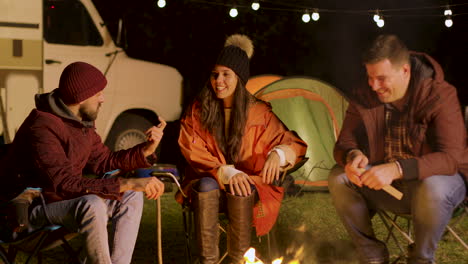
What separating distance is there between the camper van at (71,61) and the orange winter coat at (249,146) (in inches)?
149

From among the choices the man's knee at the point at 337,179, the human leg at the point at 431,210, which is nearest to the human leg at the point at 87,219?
the man's knee at the point at 337,179

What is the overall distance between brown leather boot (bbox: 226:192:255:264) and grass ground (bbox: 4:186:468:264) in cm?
57

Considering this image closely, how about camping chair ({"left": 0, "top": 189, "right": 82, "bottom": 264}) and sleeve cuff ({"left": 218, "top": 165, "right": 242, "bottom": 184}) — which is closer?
camping chair ({"left": 0, "top": 189, "right": 82, "bottom": 264})

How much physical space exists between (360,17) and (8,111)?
848 cm

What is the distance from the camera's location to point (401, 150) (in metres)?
3.83

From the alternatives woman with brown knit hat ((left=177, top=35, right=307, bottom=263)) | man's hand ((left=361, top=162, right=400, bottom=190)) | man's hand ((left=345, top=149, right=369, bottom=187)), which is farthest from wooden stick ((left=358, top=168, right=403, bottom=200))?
woman with brown knit hat ((left=177, top=35, right=307, bottom=263))

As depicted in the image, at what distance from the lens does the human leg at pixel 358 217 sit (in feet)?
12.2

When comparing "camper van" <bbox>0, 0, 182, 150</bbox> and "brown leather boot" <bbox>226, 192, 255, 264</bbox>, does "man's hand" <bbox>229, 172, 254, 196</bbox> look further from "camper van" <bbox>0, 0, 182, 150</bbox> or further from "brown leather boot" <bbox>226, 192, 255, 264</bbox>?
"camper van" <bbox>0, 0, 182, 150</bbox>

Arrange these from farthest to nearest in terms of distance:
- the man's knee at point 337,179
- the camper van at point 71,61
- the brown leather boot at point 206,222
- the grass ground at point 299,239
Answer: the camper van at point 71,61 < the grass ground at point 299,239 < the man's knee at point 337,179 < the brown leather boot at point 206,222

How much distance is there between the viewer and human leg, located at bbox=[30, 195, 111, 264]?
3238 millimetres

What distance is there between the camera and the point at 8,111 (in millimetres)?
7199

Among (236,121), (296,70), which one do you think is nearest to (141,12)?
(296,70)

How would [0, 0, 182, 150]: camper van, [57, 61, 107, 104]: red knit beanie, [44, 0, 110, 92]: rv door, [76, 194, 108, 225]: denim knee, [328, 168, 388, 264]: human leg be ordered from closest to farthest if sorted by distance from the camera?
[76, 194, 108, 225]: denim knee → [57, 61, 107, 104]: red knit beanie → [328, 168, 388, 264]: human leg → [0, 0, 182, 150]: camper van → [44, 0, 110, 92]: rv door

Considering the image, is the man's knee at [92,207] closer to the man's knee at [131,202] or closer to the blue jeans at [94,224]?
the blue jeans at [94,224]
